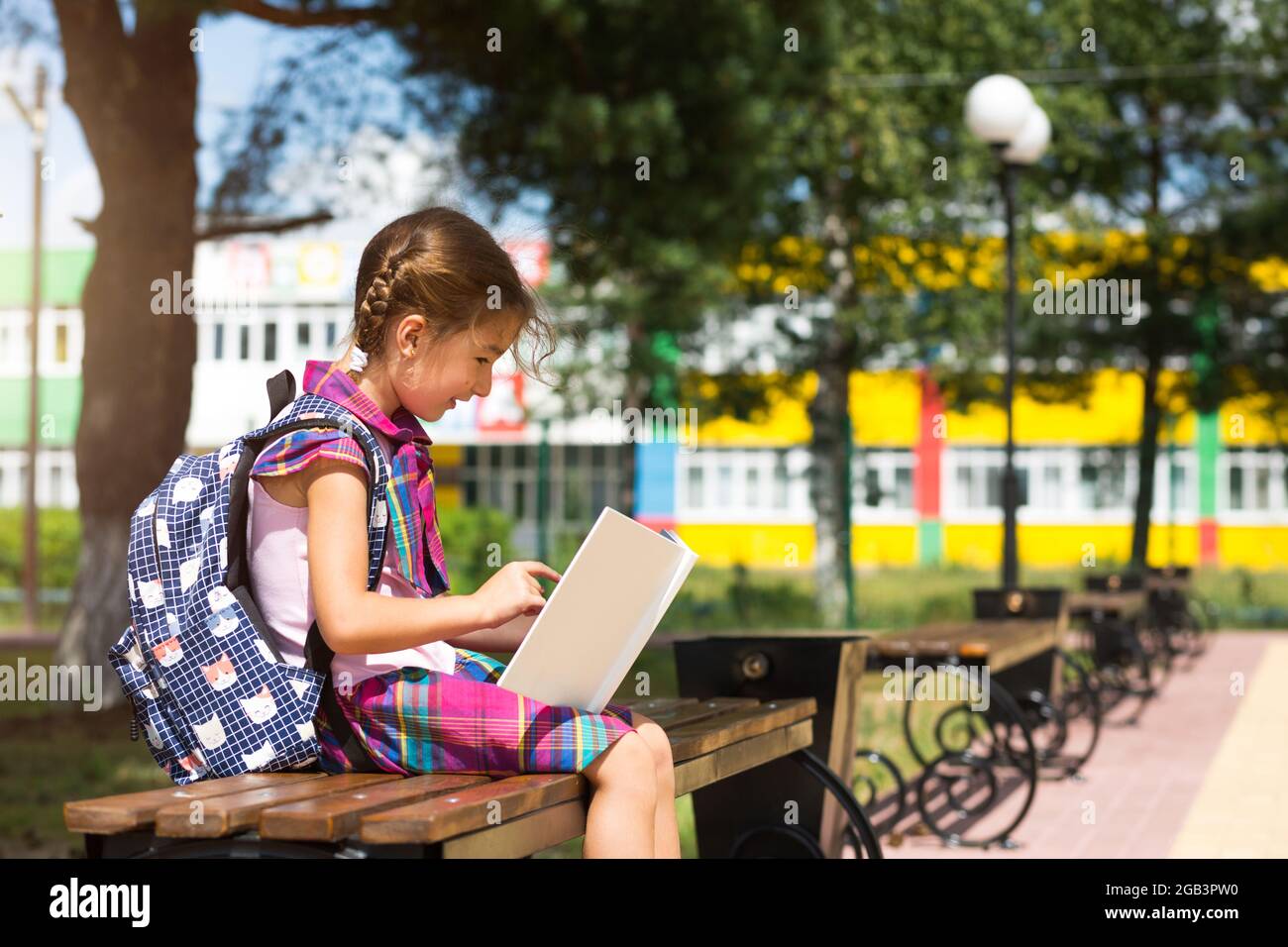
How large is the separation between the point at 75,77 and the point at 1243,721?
8.79m

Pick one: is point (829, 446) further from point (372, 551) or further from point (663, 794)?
point (372, 551)

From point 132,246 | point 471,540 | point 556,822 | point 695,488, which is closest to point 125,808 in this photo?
point 556,822

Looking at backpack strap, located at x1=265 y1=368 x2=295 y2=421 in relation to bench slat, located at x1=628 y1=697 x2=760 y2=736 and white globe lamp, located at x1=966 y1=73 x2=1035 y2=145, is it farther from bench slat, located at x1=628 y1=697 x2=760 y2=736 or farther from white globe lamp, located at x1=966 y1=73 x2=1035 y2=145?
white globe lamp, located at x1=966 y1=73 x2=1035 y2=145

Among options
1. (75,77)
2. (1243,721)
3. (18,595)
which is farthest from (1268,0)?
(18,595)

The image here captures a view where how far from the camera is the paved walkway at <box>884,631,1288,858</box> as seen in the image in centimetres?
638

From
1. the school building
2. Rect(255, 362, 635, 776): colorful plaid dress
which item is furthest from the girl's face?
the school building

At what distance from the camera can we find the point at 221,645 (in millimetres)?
2736

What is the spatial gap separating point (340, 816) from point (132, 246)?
896 centimetres

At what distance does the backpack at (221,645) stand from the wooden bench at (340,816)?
68mm

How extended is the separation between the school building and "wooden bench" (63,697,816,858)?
32258 millimetres

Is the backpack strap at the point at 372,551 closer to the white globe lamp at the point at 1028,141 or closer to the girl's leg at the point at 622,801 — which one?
the girl's leg at the point at 622,801

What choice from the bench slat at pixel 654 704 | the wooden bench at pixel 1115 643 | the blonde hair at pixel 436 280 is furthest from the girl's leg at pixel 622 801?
the wooden bench at pixel 1115 643
